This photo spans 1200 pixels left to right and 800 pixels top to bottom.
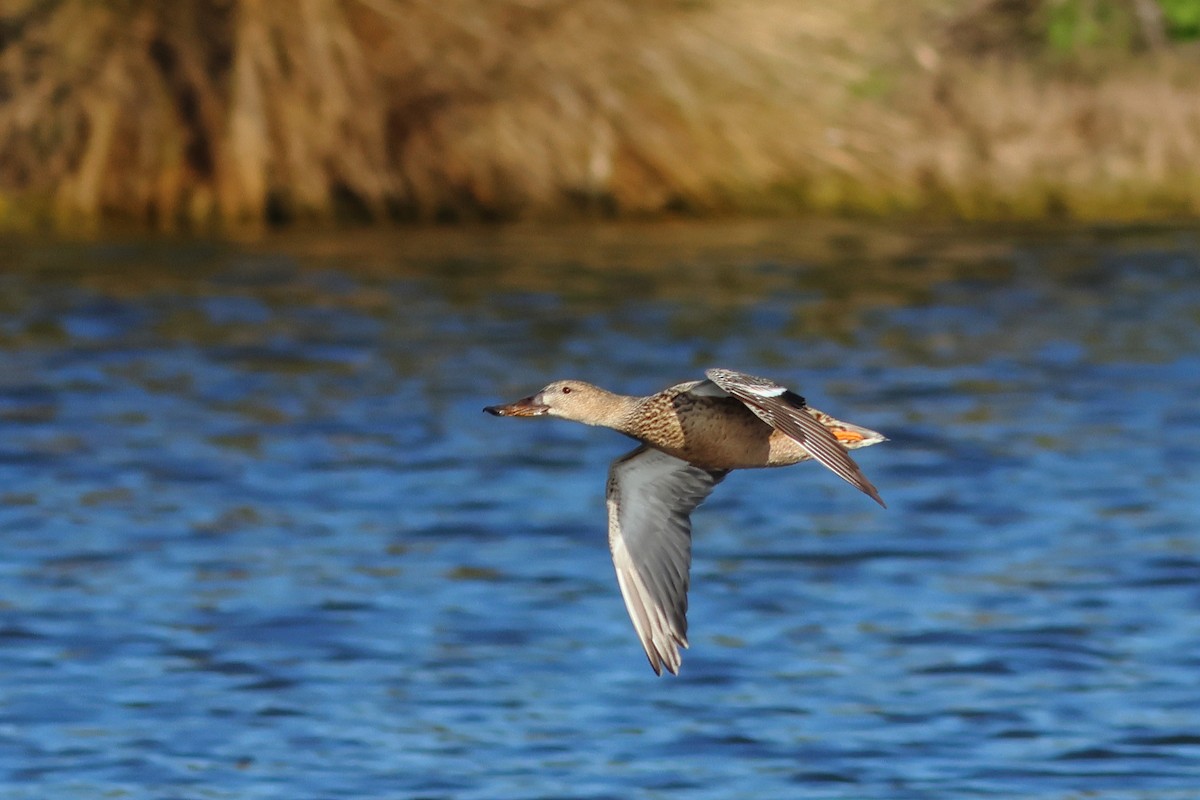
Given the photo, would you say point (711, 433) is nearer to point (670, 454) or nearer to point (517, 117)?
point (670, 454)

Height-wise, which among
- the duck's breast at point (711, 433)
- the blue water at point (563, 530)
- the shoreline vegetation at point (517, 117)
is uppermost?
the shoreline vegetation at point (517, 117)

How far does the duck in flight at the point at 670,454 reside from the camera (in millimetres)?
6305

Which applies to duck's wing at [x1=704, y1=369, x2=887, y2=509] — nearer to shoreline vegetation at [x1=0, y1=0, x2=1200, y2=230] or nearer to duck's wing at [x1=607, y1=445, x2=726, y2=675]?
duck's wing at [x1=607, y1=445, x2=726, y2=675]

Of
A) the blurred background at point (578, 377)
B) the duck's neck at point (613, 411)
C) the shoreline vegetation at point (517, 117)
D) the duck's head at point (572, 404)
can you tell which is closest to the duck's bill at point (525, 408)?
the duck's head at point (572, 404)

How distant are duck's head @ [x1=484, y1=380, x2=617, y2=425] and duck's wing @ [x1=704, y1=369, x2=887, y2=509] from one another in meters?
0.58

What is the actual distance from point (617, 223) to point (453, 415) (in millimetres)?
6465

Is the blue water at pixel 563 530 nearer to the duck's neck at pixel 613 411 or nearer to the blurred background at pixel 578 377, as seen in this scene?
the blurred background at pixel 578 377

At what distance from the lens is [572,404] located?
6.68 m

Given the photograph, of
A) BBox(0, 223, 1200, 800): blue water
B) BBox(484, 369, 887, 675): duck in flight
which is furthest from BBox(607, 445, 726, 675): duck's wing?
BBox(0, 223, 1200, 800): blue water

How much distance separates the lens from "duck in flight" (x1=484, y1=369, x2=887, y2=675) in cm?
630

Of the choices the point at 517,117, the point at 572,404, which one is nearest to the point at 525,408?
the point at 572,404

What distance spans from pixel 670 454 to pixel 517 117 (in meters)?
12.4

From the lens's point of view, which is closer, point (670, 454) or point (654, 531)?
point (670, 454)

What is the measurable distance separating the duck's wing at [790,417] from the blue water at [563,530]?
2006mm
